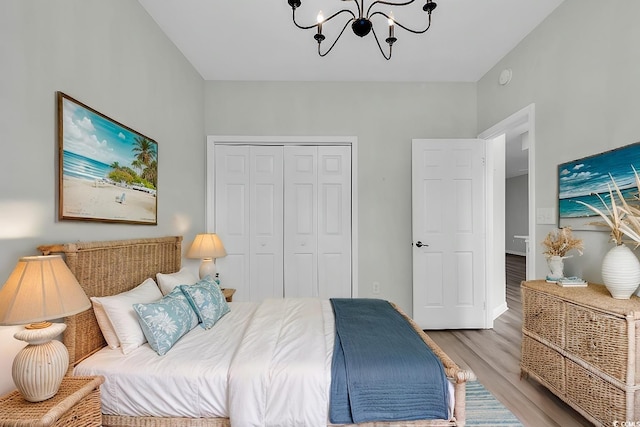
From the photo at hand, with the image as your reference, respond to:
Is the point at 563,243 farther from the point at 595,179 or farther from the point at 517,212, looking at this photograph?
the point at 517,212

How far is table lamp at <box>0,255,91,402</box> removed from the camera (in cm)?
119

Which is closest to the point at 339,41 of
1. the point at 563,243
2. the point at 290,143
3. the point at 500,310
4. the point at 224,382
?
the point at 290,143

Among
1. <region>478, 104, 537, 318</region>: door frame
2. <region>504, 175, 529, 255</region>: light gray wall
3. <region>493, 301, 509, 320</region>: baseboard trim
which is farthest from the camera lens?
<region>504, 175, 529, 255</region>: light gray wall

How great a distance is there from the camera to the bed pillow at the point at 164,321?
1.78 meters

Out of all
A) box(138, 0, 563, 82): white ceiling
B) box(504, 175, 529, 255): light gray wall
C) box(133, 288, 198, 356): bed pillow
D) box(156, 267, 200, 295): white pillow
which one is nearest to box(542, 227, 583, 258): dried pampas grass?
box(138, 0, 563, 82): white ceiling

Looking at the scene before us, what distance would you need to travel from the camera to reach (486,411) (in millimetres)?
2102

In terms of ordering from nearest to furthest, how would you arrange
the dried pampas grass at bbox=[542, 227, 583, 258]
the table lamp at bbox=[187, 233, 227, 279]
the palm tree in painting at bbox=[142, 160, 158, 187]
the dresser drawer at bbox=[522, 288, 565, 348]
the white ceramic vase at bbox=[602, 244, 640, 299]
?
the white ceramic vase at bbox=[602, 244, 640, 299] → the dresser drawer at bbox=[522, 288, 565, 348] → the dried pampas grass at bbox=[542, 227, 583, 258] → the palm tree in painting at bbox=[142, 160, 158, 187] → the table lamp at bbox=[187, 233, 227, 279]

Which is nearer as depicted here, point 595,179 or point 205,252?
point 595,179

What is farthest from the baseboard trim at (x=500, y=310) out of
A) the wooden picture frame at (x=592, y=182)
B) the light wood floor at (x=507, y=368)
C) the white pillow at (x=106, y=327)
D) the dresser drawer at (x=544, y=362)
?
the white pillow at (x=106, y=327)

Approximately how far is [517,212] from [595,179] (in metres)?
9.25

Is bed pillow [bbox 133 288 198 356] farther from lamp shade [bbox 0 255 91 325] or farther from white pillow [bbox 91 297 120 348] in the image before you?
lamp shade [bbox 0 255 91 325]

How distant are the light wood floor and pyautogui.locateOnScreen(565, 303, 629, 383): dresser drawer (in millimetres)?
452

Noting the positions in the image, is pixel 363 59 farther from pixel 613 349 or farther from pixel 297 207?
pixel 613 349

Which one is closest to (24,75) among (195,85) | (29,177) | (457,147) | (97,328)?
(29,177)
